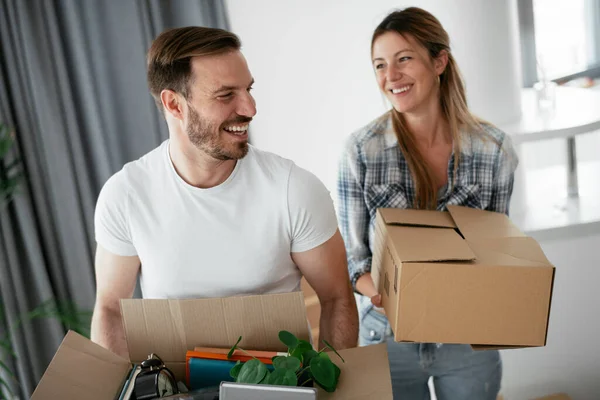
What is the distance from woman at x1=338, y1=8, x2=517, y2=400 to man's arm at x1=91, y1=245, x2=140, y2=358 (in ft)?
1.84

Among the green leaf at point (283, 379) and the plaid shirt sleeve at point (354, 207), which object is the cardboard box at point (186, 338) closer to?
the green leaf at point (283, 379)

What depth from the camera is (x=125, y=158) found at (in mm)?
2424

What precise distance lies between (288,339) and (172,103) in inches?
24.8

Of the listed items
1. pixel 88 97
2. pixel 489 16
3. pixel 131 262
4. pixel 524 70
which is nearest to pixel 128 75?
pixel 88 97

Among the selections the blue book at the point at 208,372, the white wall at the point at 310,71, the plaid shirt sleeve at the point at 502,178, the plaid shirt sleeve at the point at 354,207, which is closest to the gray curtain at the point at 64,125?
the white wall at the point at 310,71

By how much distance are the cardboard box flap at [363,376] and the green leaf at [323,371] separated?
38mm

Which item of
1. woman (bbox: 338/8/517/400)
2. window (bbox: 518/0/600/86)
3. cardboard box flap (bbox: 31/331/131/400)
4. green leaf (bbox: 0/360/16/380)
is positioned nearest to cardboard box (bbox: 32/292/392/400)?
cardboard box flap (bbox: 31/331/131/400)

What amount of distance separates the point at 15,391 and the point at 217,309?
4.92 ft

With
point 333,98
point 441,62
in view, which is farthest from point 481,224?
point 333,98

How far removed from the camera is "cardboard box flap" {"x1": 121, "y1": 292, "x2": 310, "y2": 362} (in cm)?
118

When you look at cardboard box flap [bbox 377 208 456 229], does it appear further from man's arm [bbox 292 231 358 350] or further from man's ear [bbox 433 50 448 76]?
man's ear [bbox 433 50 448 76]

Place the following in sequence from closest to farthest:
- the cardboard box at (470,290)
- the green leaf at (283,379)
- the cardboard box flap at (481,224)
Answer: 1. the green leaf at (283,379)
2. the cardboard box at (470,290)
3. the cardboard box flap at (481,224)

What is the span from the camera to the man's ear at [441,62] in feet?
5.37

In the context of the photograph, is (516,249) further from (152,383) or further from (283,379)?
(152,383)
